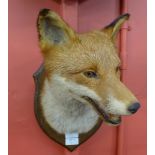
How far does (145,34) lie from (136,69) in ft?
0.48

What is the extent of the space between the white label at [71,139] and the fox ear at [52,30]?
0.35m

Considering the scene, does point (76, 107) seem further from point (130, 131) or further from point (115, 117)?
point (130, 131)

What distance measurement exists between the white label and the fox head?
21cm

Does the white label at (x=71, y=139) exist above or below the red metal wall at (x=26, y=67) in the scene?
below

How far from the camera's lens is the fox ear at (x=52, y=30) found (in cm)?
95

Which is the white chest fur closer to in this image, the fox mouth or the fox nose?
the fox mouth

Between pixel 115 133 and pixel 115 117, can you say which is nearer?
pixel 115 117

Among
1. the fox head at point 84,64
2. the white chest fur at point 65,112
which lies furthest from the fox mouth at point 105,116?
the white chest fur at point 65,112

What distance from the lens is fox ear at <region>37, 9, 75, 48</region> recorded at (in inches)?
37.4

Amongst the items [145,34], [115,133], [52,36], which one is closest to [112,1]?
[145,34]

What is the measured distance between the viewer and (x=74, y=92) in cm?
98

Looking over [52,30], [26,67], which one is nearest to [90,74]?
[52,30]

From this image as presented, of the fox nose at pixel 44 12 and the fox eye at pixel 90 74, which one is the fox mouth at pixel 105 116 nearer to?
the fox eye at pixel 90 74

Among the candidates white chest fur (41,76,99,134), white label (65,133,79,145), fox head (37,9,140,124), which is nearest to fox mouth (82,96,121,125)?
fox head (37,9,140,124)
